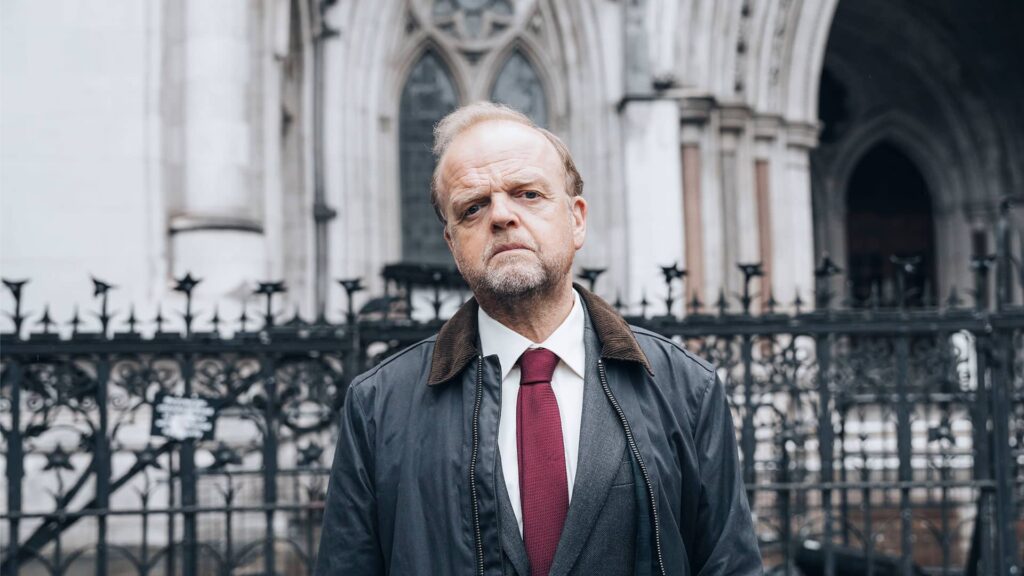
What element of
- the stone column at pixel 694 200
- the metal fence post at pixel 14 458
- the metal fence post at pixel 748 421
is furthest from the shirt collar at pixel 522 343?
the stone column at pixel 694 200

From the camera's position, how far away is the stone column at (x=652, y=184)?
35.9 feet

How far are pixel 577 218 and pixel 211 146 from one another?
5.46 m

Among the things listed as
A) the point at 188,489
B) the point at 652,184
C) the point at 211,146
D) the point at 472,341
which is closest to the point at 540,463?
the point at 472,341

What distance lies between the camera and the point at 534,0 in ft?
38.7

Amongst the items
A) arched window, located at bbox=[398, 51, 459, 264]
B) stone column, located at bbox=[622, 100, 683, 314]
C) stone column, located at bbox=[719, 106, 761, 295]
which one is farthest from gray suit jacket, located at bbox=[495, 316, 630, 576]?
stone column, located at bbox=[719, 106, 761, 295]

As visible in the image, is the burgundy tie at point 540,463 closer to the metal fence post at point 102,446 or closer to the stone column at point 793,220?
the metal fence post at point 102,446

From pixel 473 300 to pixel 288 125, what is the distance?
851cm

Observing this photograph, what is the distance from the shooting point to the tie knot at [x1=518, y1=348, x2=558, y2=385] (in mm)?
2299

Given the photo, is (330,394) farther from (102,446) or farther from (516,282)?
(516,282)

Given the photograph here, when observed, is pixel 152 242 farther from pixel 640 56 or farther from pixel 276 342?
pixel 640 56

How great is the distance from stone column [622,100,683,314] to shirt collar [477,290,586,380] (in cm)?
860

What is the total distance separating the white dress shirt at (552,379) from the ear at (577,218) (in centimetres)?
17

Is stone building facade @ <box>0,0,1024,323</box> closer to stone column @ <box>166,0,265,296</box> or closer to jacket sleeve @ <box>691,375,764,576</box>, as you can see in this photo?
stone column @ <box>166,0,265,296</box>

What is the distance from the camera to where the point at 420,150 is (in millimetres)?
11930
